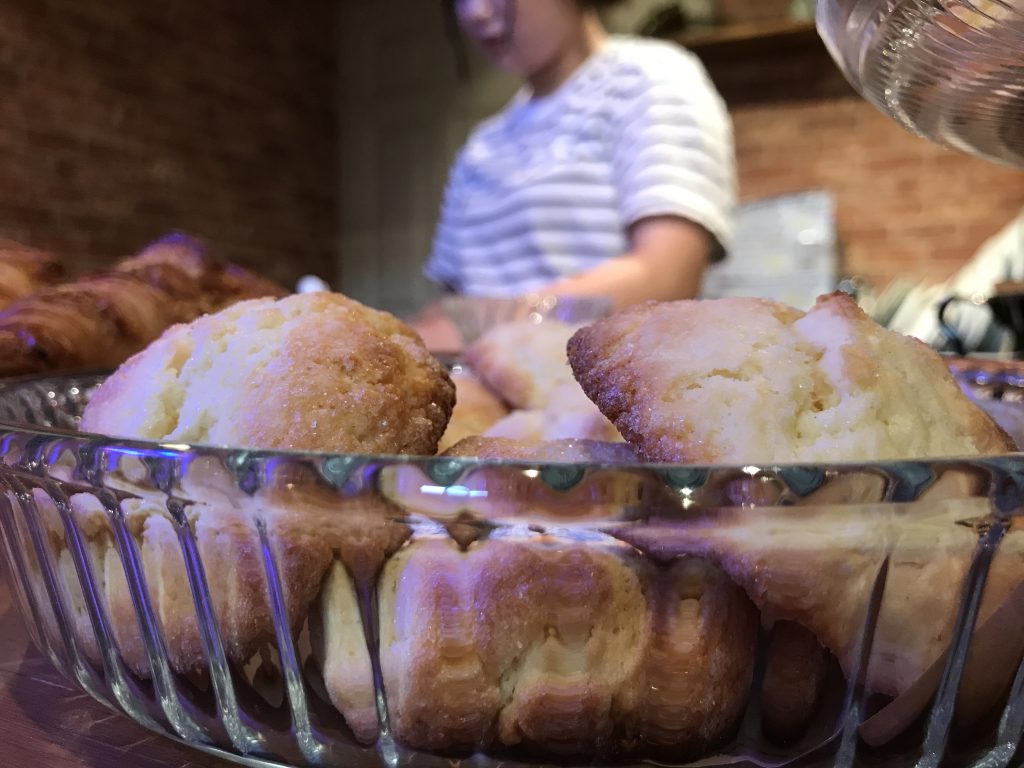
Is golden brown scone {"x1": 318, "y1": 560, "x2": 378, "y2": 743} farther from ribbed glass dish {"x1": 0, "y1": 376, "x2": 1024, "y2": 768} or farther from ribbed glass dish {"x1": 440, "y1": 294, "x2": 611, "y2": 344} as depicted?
ribbed glass dish {"x1": 440, "y1": 294, "x2": 611, "y2": 344}

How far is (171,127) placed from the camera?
351 cm

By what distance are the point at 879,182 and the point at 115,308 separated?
10.2 feet

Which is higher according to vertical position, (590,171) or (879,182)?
(590,171)

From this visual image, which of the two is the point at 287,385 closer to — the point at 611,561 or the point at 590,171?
the point at 611,561

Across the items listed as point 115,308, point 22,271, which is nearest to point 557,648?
point 115,308

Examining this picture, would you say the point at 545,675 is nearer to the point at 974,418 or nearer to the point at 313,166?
the point at 974,418

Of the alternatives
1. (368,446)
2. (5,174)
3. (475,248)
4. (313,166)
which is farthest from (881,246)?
(368,446)

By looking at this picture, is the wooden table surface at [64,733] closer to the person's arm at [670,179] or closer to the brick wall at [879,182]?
the person's arm at [670,179]

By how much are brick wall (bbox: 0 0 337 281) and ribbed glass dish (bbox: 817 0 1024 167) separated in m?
2.97

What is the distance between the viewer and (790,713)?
29cm

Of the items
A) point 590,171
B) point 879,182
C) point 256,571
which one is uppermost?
point 256,571

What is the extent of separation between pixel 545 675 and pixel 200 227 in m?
3.70

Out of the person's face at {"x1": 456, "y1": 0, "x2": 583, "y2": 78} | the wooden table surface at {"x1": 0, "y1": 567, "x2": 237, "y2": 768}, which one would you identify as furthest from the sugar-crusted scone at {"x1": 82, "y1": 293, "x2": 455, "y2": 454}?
the person's face at {"x1": 456, "y1": 0, "x2": 583, "y2": 78}

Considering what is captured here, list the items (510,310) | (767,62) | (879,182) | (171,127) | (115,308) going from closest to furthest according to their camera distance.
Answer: (115,308) < (510,310) < (879,182) < (767,62) < (171,127)
